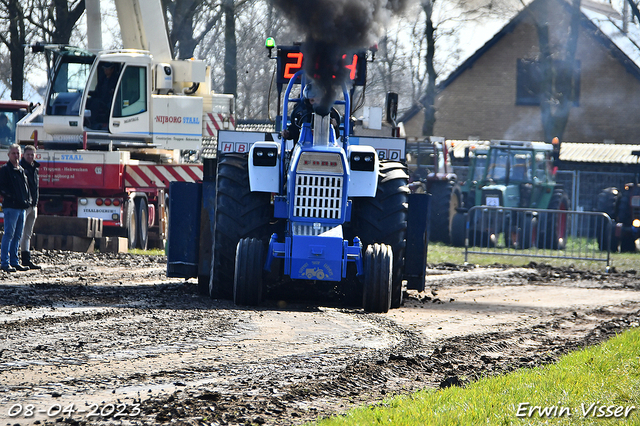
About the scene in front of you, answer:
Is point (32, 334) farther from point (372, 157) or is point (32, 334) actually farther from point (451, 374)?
point (372, 157)

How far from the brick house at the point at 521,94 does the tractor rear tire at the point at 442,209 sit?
1785 centimetres

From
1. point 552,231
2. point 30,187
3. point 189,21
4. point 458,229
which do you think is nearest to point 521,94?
point 189,21

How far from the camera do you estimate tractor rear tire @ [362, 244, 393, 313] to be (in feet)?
29.6

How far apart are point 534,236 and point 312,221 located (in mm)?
12485

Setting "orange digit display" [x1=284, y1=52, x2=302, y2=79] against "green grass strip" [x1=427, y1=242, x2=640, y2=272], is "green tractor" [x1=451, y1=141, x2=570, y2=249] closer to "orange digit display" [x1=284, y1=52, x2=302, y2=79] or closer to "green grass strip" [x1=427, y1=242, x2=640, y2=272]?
"green grass strip" [x1=427, y1=242, x2=640, y2=272]

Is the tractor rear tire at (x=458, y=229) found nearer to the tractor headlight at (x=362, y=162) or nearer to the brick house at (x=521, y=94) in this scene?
the tractor headlight at (x=362, y=162)

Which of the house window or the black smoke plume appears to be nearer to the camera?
the black smoke plume

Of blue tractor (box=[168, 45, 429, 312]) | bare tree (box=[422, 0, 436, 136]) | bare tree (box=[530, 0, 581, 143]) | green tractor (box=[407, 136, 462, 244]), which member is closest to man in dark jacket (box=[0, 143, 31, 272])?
blue tractor (box=[168, 45, 429, 312])

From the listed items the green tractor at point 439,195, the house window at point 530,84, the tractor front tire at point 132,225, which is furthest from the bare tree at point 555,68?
the tractor front tire at point 132,225

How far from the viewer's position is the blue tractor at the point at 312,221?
9.00 metres

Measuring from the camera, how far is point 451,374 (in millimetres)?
6277

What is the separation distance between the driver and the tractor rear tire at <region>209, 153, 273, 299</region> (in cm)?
72

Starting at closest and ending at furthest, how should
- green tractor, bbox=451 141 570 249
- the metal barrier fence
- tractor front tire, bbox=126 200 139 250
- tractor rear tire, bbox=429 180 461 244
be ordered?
tractor front tire, bbox=126 200 139 250 < the metal barrier fence < green tractor, bbox=451 141 570 249 < tractor rear tire, bbox=429 180 461 244

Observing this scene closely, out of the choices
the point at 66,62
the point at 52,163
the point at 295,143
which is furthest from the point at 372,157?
the point at 66,62
